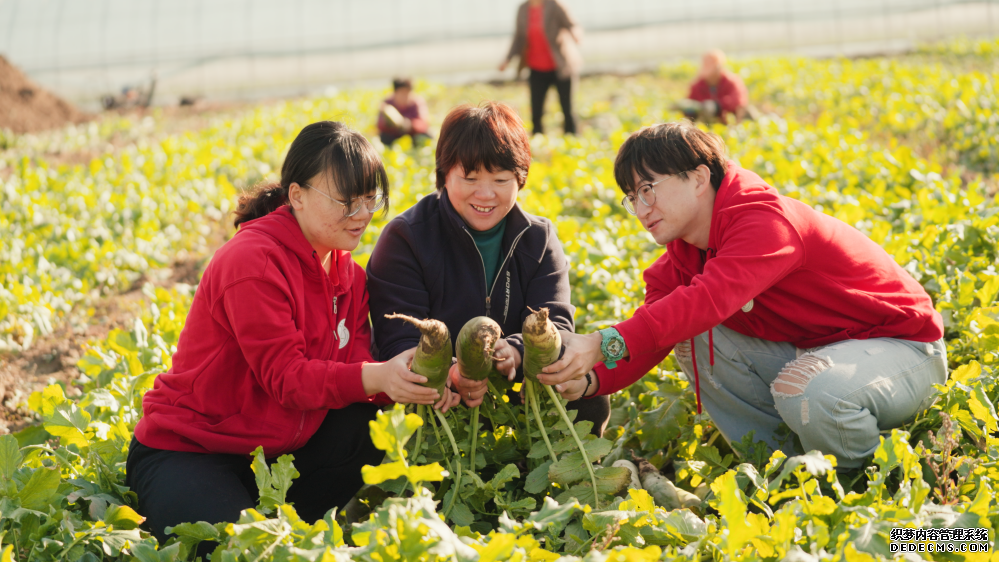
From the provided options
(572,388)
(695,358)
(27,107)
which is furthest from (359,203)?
(27,107)

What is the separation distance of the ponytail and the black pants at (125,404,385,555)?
0.62 metres

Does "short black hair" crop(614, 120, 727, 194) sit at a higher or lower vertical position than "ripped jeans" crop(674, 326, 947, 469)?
higher

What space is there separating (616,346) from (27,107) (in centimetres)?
1192

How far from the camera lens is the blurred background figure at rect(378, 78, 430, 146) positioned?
7434 mm

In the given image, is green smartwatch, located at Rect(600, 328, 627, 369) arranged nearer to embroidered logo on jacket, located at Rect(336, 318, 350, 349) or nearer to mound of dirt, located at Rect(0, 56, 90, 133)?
embroidered logo on jacket, located at Rect(336, 318, 350, 349)

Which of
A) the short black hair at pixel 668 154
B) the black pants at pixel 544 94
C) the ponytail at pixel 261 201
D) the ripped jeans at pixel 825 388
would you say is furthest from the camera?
the black pants at pixel 544 94

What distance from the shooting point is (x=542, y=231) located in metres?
2.50

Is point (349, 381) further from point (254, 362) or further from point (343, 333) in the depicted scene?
point (343, 333)

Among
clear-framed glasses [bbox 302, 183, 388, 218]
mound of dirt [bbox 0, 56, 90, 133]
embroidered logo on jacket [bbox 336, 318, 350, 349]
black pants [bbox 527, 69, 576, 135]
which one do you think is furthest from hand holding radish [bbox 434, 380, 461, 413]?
mound of dirt [bbox 0, 56, 90, 133]

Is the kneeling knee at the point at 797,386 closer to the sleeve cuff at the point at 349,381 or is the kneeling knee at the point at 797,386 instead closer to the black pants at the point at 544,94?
the sleeve cuff at the point at 349,381

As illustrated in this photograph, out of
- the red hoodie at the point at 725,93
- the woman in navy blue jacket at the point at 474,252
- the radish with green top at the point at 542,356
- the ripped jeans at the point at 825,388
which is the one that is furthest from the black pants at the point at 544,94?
the radish with green top at the point at 542,356

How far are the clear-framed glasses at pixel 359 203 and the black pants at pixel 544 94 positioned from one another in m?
5.74

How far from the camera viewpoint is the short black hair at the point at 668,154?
2.19m

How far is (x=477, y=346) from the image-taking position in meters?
1.92
